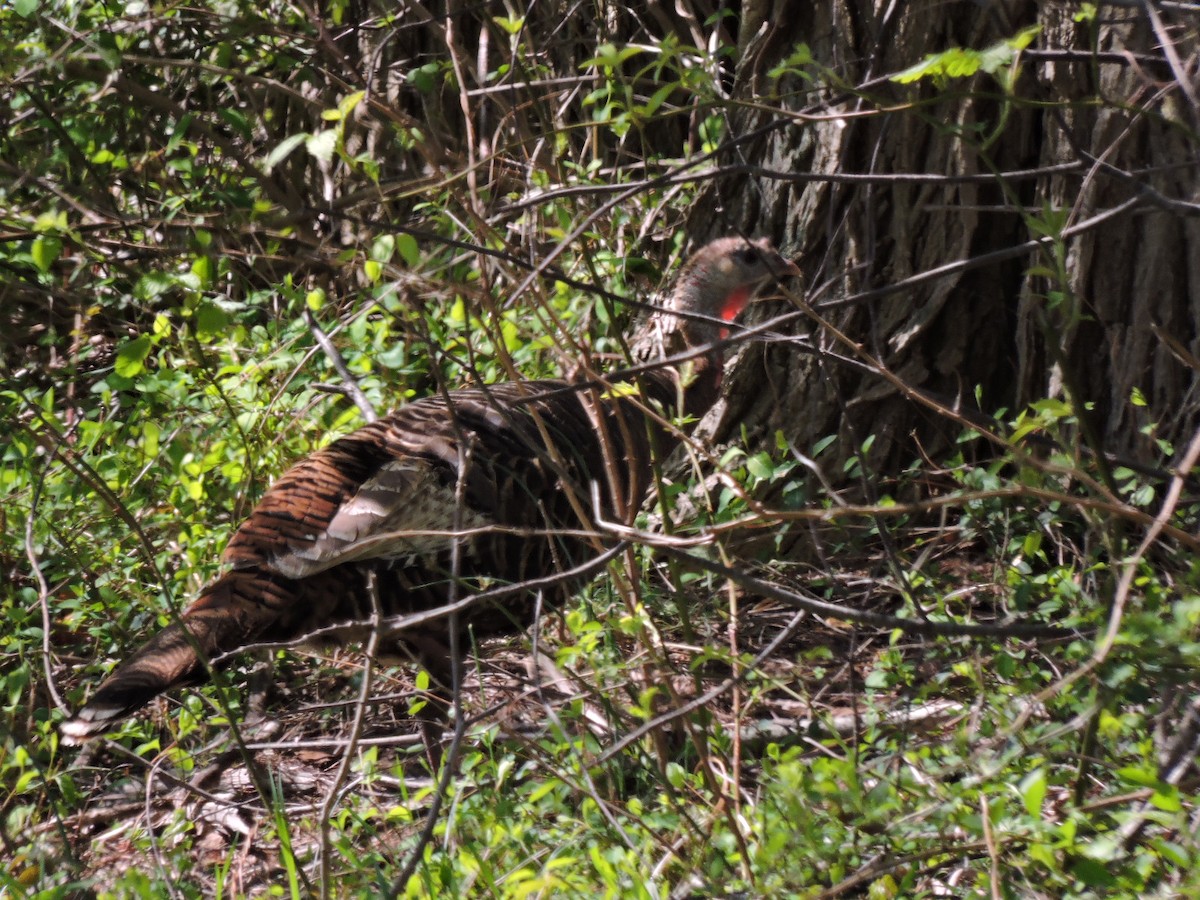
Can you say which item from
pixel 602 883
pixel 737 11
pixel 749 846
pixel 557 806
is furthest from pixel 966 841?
pixel 737 11

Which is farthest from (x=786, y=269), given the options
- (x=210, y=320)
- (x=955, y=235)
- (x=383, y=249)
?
(x=210, y=320)

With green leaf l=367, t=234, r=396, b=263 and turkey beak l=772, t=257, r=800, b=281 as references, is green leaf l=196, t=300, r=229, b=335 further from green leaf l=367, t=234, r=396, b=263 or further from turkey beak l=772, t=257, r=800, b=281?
turkey beak l=772, t=257, r=800, b=281

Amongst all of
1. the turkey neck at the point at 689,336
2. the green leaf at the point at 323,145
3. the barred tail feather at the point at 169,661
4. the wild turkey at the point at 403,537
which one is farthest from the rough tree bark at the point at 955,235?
the barred tail feather at the point at 169,661

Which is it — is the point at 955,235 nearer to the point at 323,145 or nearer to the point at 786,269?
the point at 786,269

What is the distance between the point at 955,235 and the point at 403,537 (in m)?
1.98

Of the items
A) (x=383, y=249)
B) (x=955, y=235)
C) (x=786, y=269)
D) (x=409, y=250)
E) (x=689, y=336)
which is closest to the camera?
(x=409, y=250)

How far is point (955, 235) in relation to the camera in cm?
398

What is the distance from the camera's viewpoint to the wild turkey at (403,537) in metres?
3.38

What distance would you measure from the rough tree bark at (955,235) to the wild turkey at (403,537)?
293 millimetres

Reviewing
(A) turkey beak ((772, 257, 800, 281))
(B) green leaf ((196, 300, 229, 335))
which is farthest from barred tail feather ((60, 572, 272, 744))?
(A) turkey beak ((772, 257, 800, 281))

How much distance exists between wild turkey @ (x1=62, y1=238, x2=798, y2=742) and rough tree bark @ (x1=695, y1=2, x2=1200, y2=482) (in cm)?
29

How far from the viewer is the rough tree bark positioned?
11.4ft

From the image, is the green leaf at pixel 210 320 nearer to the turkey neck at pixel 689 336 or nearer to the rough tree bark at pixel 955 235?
the rough tree bark at pixel 955 235

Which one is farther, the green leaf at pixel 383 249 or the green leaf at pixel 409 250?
the green leaf at pixel 383 249
